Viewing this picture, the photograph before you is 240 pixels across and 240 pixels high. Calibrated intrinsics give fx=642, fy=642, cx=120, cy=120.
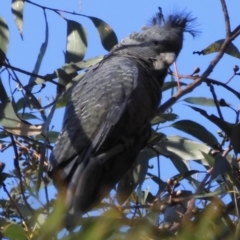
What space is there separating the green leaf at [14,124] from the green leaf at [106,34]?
60 cm

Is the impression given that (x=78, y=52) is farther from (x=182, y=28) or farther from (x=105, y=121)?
(x=182, y=28)

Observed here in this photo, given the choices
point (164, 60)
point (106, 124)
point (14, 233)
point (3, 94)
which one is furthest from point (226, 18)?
point (14, 233)

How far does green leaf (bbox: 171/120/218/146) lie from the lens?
89.7 inches

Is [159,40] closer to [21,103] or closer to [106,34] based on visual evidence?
[106,34]

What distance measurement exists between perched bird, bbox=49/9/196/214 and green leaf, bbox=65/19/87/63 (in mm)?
79

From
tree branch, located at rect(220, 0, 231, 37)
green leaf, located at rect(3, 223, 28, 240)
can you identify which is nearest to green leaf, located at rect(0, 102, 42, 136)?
tree branch, located at rect(220, 0, 231, 37)

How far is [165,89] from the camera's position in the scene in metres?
2.45

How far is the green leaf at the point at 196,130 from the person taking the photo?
2279 millimetres

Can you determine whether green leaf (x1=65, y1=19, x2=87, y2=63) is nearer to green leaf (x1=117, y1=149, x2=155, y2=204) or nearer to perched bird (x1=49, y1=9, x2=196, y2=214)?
perched bird (x1=49, y1=9, x2=196, y2=214)

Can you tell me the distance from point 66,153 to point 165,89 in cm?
60

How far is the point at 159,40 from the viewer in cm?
260

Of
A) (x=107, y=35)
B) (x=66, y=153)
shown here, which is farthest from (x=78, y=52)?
(x=66, y=153)

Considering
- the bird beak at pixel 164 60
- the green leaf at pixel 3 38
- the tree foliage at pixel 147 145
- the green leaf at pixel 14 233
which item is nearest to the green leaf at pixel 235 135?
the tree foliage at pixel 147 145

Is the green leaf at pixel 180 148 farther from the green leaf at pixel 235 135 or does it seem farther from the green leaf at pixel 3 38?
the green leaf at pixel 3 38
